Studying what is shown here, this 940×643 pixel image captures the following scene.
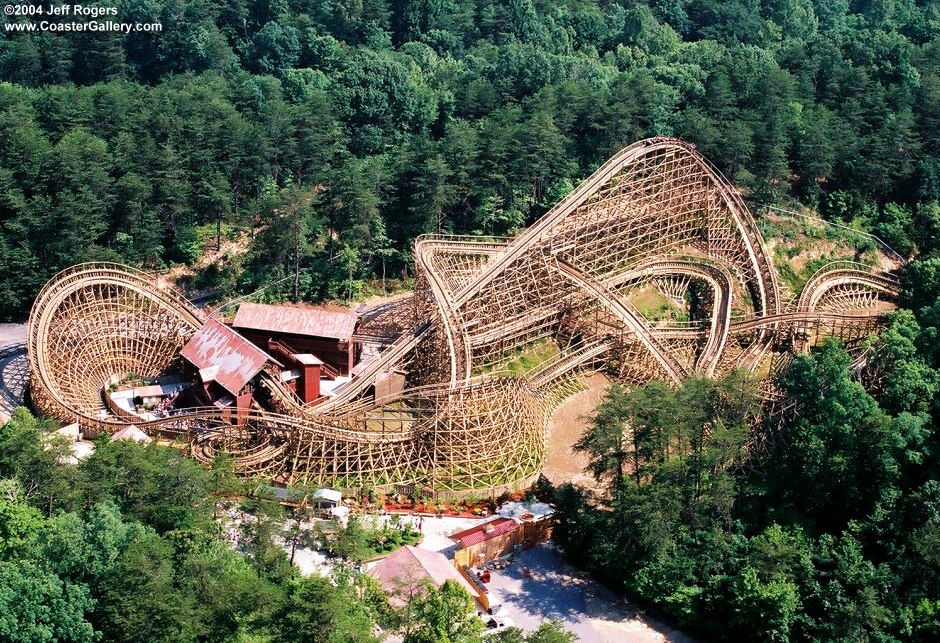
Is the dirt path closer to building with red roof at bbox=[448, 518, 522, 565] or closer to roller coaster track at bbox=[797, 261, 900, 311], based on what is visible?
building with red roof at bbox=[448, 518, 522, 565]

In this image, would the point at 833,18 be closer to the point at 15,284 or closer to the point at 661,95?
the point at 661,95

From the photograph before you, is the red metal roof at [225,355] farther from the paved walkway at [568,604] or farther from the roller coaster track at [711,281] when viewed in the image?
the roller coaster track at [711,281]

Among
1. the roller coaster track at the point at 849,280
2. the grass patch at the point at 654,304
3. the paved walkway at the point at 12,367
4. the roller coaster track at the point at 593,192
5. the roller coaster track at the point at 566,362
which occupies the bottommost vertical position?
the paved walkway at the point at 12,367

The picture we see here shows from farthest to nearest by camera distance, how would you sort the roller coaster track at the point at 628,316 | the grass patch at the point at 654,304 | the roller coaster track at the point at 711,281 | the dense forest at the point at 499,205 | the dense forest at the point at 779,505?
the grass patch at the point at 654,304, the roller coaster track at the point at 711,281, the roller coaster track at the point at 628,316, the dense forest at the point at 779,505, the dense forest at the point at 499,205

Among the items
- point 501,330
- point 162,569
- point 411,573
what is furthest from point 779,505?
point 162,569

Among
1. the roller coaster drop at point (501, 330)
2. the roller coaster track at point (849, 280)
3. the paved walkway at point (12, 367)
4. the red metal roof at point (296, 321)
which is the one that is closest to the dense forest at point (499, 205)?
the roller coaster track at point (849, 280)

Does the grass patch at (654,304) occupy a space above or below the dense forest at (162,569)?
above

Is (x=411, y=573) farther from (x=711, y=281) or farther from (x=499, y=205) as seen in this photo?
(x=499, y=205)

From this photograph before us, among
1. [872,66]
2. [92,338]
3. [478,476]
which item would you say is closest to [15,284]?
[92,338]
